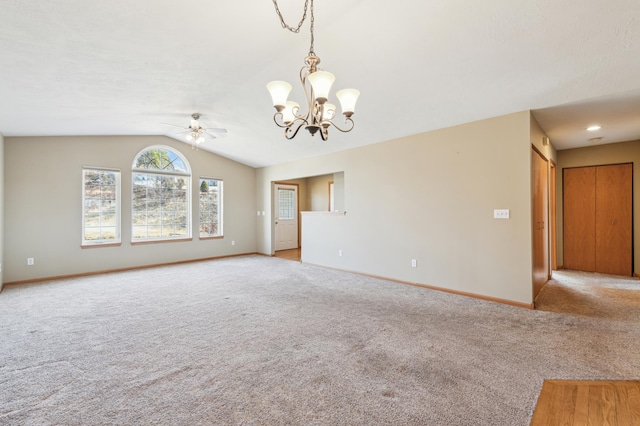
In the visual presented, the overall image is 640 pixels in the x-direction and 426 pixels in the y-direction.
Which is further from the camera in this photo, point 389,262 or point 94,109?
point 389,262

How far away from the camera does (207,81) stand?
3.58 m

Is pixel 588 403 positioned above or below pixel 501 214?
below

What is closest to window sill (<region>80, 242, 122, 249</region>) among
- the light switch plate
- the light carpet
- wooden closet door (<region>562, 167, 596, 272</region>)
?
the light carpet

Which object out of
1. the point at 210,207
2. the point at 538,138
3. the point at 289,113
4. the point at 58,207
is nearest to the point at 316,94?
the point at 289,113

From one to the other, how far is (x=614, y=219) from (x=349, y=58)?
5.72m

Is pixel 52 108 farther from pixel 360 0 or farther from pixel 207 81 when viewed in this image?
pixel 360 0

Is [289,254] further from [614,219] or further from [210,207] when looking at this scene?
[614,219]

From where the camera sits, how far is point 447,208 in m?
4.24

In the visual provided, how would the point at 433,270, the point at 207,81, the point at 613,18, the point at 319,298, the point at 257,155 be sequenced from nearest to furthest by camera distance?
1. the point at 613,18
2. the point at 207,81
3. the point at 319,298
4. the point at 433,270
5. the point at 257,155

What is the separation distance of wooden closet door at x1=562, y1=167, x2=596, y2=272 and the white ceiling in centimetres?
171

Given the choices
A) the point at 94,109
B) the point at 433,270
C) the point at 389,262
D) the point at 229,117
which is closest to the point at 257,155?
the point at 229,117

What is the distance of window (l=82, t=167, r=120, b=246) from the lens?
5586 mm

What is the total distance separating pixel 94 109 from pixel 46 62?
1.52m

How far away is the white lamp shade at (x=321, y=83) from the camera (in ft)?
6.66
